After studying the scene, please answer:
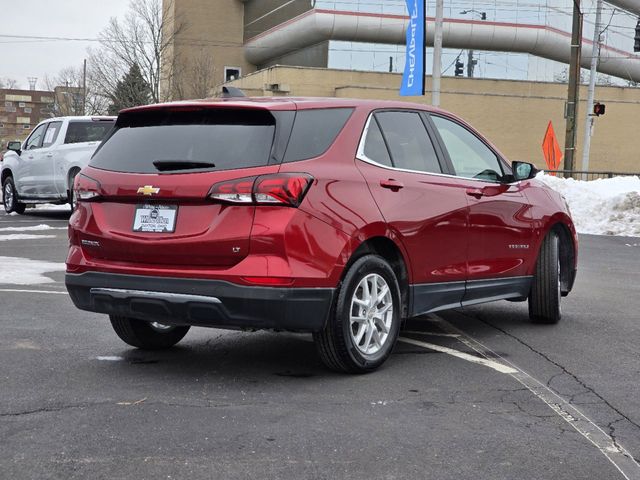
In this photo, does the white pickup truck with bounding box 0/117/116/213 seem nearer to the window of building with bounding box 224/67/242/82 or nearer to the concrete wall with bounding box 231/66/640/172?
the concrete wall with bounding box 231/66/640/172

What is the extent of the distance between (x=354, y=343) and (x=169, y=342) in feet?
5.44

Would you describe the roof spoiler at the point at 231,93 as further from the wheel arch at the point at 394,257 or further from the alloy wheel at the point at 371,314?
the alloy wheel at the point at 371,314

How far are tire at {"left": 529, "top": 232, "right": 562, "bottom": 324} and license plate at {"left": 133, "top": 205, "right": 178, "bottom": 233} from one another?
3615 mm

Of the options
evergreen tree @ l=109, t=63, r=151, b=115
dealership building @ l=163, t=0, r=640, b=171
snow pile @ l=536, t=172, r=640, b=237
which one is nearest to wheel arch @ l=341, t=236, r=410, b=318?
snow pile @ l=536, t=172, r=640, b=237

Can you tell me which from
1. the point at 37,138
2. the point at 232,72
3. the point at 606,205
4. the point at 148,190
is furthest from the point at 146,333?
the point at 232,72

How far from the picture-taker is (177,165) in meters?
5.55

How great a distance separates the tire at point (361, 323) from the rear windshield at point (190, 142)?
37.3 inches

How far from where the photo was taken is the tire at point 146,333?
6422 millimetres

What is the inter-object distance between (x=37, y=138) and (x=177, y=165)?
15.6 metres

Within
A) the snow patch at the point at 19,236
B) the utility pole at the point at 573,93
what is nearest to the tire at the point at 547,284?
the snow patch at the point at 19,236

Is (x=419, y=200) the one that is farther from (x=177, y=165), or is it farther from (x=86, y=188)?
(x=86, y=188)

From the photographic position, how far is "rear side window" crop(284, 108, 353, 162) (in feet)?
18.1

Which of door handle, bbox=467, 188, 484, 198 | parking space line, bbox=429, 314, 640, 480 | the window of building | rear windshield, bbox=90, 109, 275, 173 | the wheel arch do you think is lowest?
parking space line, bbox=429, 314, 640, 480

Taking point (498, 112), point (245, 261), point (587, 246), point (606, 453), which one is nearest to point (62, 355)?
point (245, 261)
